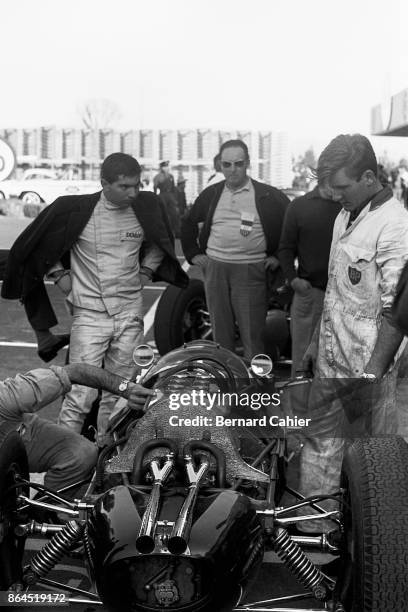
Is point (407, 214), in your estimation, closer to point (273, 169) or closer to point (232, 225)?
point (232, 225)

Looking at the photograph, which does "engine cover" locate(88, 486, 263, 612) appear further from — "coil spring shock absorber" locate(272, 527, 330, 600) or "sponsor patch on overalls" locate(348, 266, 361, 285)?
"sponsor patch on overalls" locate(348, 266, 361, 285)

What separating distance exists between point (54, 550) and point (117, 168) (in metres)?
2.73

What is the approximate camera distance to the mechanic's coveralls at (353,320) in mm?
3916

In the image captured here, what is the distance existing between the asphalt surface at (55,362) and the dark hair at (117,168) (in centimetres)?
194

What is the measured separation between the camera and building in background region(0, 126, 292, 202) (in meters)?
7.70

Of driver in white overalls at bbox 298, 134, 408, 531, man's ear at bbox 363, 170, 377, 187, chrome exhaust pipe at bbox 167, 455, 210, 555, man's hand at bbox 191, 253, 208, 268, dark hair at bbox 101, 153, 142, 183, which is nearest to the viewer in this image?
chrome exhaust pipe at bbox 167, 455, 210, 555

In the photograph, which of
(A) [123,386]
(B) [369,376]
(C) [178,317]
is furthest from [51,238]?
(C) [178,317]

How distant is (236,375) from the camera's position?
14.3 ft

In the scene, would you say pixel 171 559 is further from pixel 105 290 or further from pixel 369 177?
pixel 105 290

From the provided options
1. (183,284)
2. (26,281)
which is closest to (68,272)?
(26,281)

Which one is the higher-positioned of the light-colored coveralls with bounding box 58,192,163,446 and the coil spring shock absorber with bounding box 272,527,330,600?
the light-colored coveralls with bounding box 58,192,163,446

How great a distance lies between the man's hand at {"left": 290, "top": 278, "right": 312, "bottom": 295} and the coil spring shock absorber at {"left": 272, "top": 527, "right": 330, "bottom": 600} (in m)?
2.96

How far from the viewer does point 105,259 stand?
18.1 feet

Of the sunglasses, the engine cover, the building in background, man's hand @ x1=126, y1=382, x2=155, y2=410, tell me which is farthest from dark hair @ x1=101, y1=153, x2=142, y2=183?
the engine cover
